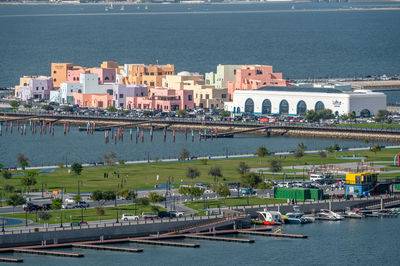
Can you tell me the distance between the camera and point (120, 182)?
89.8 metres

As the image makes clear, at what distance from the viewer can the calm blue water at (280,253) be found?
6875 centimetres

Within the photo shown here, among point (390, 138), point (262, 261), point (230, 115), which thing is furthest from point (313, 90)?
point (262, 261)

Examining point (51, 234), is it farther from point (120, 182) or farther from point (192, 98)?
point (192, 98)

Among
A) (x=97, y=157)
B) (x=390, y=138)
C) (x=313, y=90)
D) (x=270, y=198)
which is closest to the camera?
(x=270, y=198)

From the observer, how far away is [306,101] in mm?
145375

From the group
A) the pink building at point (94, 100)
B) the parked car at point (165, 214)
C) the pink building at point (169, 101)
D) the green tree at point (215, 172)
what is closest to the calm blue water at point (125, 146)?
the pink building at point (169, 101)

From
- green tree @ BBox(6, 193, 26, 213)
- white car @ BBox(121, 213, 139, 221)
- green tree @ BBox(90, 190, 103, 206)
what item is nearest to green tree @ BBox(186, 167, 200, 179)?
green tree @ BBox(90, 190, 103, 206)

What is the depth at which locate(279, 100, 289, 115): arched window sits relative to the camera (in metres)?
148

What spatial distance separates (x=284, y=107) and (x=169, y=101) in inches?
579

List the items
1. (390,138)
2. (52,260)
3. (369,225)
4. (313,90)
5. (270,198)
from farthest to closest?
(313,90), (390,138), (270,198), (369,225), (52,260)

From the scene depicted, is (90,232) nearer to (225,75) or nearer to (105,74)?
(225,75)

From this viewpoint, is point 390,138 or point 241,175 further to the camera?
point 390,138

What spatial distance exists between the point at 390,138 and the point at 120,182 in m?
43.7

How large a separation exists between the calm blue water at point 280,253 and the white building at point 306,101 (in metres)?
67.3
